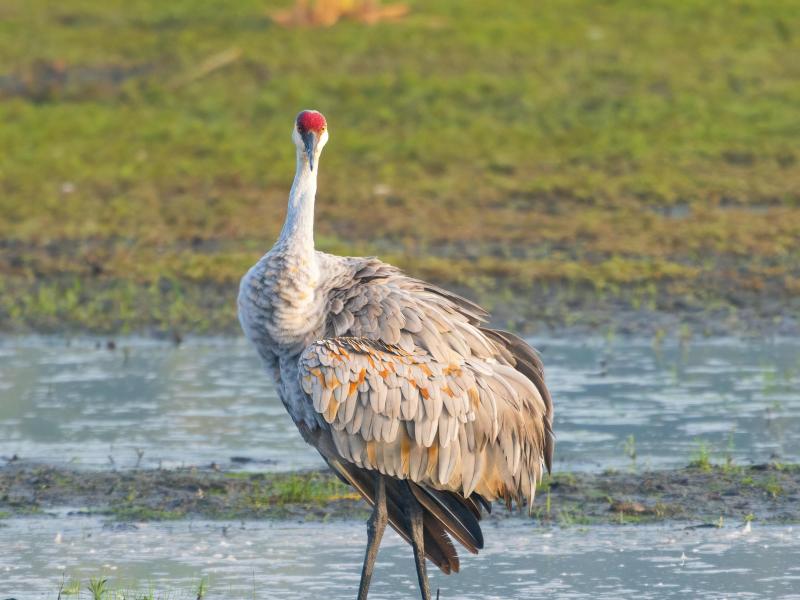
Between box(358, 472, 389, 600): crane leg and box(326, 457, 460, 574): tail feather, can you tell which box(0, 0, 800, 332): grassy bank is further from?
box(358, 472, 389, 600): crane leg

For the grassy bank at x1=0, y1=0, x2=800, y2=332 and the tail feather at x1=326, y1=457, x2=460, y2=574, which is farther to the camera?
the grassy bank at x1=0, y1=0, x2=800, y2=332

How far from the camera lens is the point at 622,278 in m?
11.0

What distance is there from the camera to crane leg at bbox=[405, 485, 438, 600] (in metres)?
5.72

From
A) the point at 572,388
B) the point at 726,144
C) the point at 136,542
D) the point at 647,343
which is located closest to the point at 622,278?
the point at 647,343

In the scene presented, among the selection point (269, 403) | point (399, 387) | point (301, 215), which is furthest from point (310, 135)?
point (269, 403)

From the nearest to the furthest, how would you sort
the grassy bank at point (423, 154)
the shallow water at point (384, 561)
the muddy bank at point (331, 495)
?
1. the shallow water at point (384, 561)
2. the muddy bank at point (331, 495)
3. the grassy bank at point (423, 154)

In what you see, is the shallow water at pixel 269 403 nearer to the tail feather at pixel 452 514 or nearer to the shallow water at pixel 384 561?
the shallow water at pixel 384 561

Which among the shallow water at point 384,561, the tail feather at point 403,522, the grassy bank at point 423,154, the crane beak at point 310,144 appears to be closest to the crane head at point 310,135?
the crane beak at point 310,144

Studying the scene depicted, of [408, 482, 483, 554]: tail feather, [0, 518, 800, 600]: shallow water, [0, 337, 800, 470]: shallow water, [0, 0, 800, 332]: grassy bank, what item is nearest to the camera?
[408, 482, 483, 554]: tail feather

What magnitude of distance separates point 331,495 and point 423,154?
25.5 ft

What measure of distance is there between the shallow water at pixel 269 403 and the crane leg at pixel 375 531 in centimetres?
179

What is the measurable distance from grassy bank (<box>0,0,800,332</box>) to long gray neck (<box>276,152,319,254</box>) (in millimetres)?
4290

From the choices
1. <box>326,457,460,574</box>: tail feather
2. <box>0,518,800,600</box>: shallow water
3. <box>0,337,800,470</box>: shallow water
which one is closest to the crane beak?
<box>326,457,460,574</box>: tail feather

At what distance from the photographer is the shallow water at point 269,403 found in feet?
25.6
